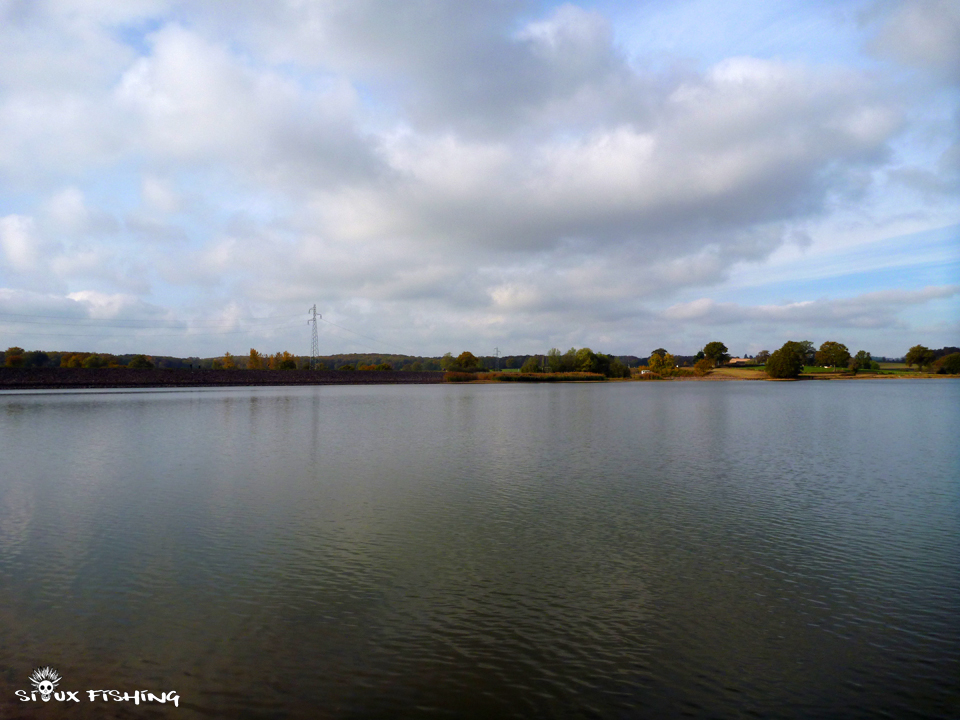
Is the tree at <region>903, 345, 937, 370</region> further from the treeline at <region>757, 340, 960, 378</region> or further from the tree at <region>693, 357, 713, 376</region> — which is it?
the tree at <region>693, 357, 713, 376</region>

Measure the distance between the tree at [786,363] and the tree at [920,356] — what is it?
5163cm

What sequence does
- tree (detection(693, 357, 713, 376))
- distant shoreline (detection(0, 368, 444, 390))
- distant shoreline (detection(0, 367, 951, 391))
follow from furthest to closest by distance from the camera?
tree (detection(693, 357, 713, 376)), distant shoreline (detection(0, 367, 951, 391)), distant shoreline (detection(0, 368, 444, 390))

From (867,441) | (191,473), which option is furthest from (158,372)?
(867,441)

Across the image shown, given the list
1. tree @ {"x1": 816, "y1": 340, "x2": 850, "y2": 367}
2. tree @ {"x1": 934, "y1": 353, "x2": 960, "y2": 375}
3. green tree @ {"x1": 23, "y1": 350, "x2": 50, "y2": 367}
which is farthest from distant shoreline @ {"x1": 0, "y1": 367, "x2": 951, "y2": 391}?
green tree @ {"x1": 23, "y1": 350, "x2": 50, "y2": 367}

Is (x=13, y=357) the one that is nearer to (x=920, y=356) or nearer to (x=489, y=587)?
(x=489, y=587)

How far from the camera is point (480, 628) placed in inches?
354

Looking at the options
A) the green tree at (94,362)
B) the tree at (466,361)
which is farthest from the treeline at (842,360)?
the green tree at (94,362)

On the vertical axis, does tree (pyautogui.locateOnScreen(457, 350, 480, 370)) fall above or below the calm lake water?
above

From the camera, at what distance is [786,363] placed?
167 meters

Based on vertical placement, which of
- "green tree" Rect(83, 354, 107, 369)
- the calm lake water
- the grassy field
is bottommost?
the calm lake water

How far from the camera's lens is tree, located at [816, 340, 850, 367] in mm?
193750

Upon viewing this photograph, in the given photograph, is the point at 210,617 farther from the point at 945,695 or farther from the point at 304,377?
the point at 304,377

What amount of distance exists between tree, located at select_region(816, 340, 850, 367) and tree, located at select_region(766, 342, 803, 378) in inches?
1309

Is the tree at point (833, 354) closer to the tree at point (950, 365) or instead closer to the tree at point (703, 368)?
the tree at point (950, 365)
